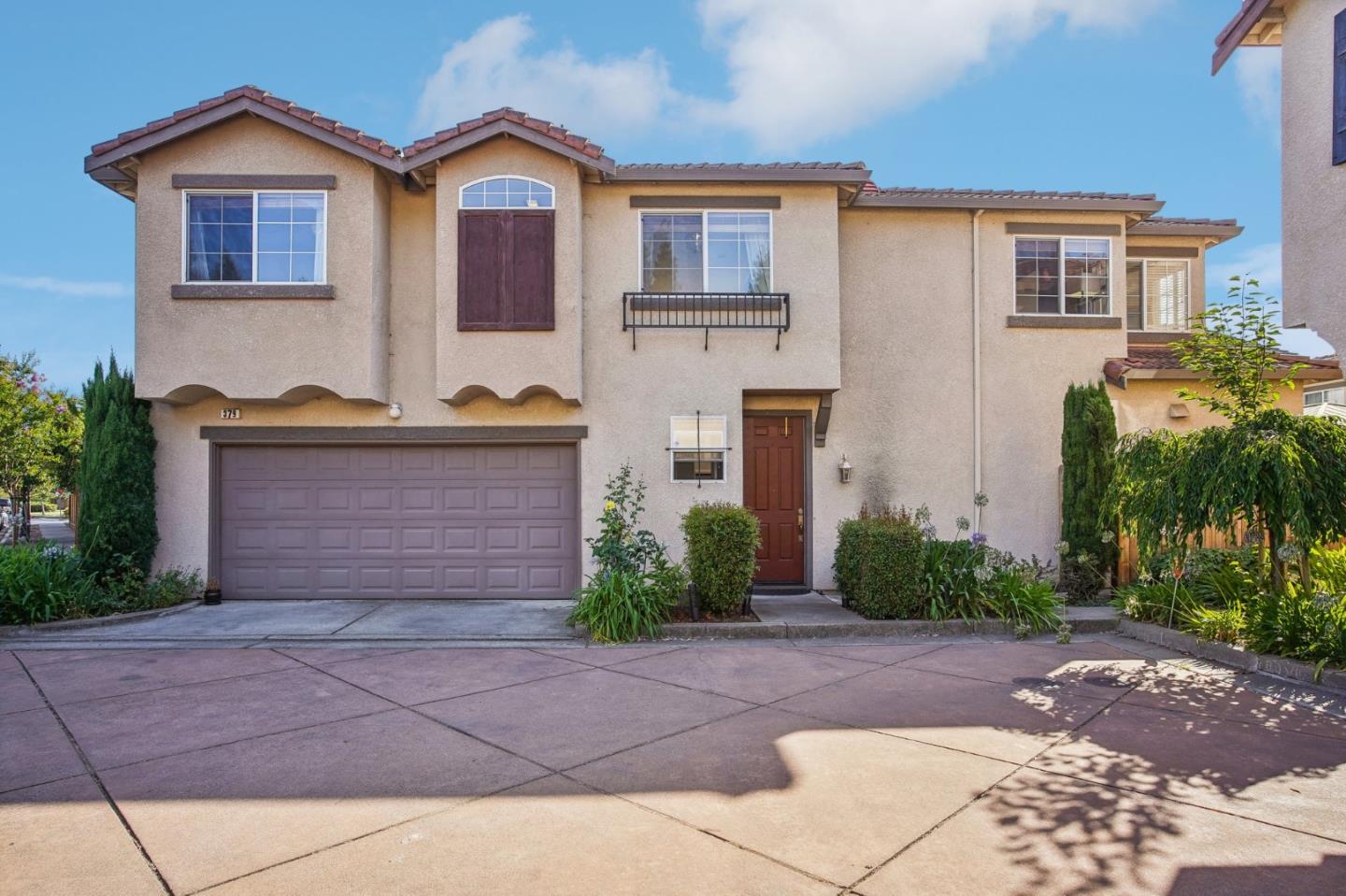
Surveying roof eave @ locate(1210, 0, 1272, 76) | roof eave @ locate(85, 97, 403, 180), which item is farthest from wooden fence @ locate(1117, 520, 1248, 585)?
roof eave @ locate(85, 97, 403, 180)

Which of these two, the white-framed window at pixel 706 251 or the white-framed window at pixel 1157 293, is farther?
the white-framed window at pixel 1157 293

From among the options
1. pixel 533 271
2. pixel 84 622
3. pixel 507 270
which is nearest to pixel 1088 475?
pixel 533 271

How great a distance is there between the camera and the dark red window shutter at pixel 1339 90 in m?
7.54

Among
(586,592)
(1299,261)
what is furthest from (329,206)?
(1299,261)

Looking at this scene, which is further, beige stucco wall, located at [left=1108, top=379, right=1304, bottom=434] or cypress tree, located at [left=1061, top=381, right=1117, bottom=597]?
beige stucco wall, located at [left=1108, top=379, right=1304, bottom=434]

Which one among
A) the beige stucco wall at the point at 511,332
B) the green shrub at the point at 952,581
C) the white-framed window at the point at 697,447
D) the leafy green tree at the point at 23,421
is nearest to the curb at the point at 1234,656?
the green shrub at the point at 952,581

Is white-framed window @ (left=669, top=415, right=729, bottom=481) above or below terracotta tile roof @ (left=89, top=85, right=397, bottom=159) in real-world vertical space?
below

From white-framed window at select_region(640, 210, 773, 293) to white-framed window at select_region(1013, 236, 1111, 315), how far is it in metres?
4.01

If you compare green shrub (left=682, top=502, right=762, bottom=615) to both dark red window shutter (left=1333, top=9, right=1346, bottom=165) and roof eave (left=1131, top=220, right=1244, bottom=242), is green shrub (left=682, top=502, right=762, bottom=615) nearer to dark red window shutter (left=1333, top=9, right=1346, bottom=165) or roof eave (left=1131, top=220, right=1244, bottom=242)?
dark red window shutter (left=1333, top=9, right=1346, bottom=165)

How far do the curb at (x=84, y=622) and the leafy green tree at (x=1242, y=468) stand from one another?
11460mm

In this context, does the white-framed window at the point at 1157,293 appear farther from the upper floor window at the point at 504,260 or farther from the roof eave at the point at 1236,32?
the upper floor window at the point at 504,260

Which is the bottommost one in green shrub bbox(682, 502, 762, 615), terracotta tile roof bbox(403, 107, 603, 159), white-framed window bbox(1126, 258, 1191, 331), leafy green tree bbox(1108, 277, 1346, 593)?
green shrub bbox(682, 502, 762, 615)

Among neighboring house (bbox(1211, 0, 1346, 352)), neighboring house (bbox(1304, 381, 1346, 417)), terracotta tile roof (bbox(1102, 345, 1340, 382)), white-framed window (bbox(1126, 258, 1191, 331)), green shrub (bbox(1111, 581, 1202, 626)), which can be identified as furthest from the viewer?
neighboring house (bbox(1304, 381, 1346, 417))

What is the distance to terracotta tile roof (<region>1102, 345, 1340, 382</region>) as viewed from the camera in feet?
37.6
